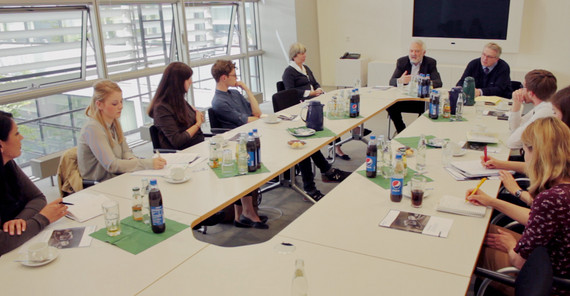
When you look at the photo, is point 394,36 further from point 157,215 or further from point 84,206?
point 157,215

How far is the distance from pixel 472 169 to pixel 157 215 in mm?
1933

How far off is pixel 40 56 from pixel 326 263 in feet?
15.6

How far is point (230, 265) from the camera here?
2.05 metres

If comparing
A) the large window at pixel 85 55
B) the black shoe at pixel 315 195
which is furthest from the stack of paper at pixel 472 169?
the large window at pixel 85 55

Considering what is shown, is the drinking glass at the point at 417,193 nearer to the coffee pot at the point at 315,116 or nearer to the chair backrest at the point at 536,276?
the chair backrest at the point at 536,276

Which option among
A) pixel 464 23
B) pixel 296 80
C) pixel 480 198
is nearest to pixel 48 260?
pixel 480 198

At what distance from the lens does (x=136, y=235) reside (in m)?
2.31

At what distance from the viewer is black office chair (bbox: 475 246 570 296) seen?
169cm

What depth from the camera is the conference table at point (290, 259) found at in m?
1.88

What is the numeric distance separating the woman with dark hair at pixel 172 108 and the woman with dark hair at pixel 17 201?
4.42 feet

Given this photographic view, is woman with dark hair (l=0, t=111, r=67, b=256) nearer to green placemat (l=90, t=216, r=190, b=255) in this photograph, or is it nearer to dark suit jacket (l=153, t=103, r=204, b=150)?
green placemat (l=90, t=216, r=190, b=255)

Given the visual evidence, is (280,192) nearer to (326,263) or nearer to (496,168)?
(496,168)

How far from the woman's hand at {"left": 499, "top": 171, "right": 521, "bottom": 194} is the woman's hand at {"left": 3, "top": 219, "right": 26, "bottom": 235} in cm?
253

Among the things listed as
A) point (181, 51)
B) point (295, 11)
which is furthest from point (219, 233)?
point (295, 11)
